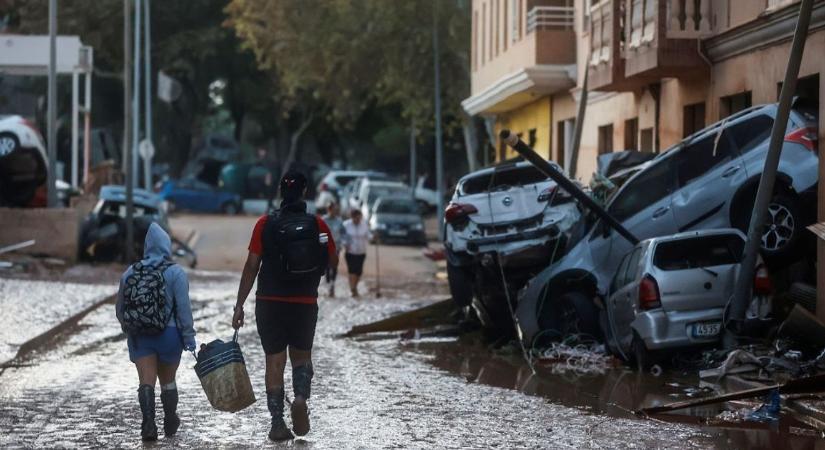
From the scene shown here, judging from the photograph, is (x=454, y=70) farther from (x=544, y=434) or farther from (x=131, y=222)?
(x=544, y=434)

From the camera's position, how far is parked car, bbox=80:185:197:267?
121 ft

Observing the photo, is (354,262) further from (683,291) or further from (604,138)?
(683,291)

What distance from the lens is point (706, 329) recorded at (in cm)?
1560

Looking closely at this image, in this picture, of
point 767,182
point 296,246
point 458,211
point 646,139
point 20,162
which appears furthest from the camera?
point 20,162

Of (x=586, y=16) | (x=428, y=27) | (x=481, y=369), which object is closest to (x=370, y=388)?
(x=481, y=369)

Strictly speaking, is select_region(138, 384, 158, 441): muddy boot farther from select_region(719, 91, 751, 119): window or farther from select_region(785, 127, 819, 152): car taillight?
select_region(719, 91, 751, 119): window

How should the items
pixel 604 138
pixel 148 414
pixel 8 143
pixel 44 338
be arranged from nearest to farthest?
pixel 148 414
pixel 44 338
pixel 604 138
pixel 8 143

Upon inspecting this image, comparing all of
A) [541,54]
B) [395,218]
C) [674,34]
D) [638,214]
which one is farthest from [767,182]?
[395,218]

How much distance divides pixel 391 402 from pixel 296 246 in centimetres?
290

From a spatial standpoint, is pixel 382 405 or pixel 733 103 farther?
pixel 733 103

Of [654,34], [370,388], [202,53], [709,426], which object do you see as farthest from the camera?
[202,53]

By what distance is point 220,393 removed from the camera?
11180 millimetres

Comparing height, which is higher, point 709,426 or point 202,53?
point 202,53

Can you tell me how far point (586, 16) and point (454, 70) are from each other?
23182 mm
